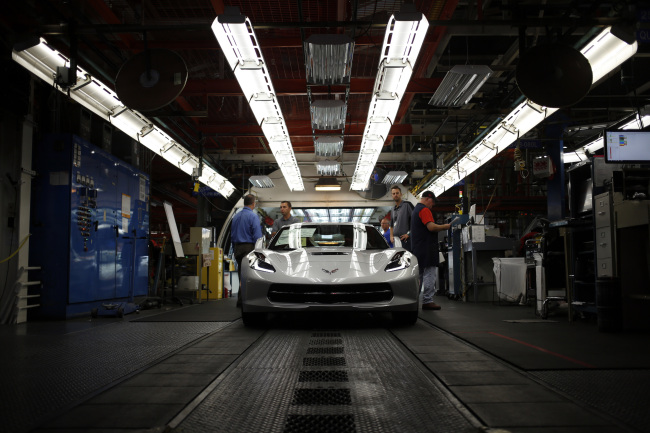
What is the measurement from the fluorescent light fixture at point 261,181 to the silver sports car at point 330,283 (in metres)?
8.59

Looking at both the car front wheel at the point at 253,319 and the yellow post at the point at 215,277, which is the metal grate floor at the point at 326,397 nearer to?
the car front wheel at the point at 253,319

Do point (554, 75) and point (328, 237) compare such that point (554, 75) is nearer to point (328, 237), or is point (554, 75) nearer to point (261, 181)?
point (328, 237)

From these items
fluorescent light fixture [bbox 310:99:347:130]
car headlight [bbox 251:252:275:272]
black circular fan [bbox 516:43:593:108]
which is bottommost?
car headlight [bbox 251:252:275:272]

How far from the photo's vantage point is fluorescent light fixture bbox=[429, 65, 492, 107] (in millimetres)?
6715

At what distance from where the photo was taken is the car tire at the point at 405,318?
5.53 m

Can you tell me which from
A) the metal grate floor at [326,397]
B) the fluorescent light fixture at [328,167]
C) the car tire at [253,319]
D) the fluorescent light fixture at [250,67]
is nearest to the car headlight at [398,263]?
the car tire at [253,319]

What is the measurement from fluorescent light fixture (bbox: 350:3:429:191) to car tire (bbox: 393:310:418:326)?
293cm

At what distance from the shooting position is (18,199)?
671cm

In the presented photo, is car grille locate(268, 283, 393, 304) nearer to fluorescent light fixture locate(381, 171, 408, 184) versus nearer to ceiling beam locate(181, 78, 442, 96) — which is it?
ceiling beam locate(181, 78, 442, 96)

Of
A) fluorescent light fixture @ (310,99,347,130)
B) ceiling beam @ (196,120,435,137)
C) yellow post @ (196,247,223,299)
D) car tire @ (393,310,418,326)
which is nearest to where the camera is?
car tire @ (393,310,418,326)

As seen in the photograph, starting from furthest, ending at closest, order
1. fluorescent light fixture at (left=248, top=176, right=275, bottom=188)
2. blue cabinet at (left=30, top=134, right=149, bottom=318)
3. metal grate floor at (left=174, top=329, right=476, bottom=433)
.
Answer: fluorescent light fixture at (left=248, top=176, right=275, bottom=188) < blue cabinet at (left=30, top=134, right=149, bottom=318) < metal grate floor at (left=174, top=329, right=476, bottom=433)

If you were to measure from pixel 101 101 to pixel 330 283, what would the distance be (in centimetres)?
424

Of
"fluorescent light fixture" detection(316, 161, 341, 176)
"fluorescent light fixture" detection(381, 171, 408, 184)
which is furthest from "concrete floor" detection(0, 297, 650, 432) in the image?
"fluorescent light fixture" detection(381, 171, 408, 184)

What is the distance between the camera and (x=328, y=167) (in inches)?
511
